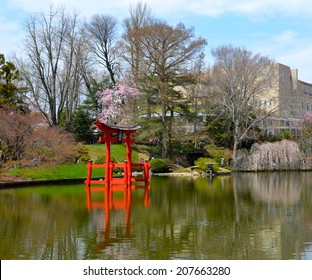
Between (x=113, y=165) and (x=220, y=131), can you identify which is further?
(x=220, y=131)

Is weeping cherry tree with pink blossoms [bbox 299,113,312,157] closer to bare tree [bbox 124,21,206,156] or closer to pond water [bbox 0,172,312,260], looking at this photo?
bare tree [bbox 124,21,206,156]

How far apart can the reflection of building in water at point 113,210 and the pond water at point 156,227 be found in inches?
0.8

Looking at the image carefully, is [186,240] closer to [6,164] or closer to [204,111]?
[6,164]

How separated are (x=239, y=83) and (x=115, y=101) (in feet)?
36.4

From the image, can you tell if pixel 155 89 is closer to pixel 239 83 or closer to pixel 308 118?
pixel 239 83

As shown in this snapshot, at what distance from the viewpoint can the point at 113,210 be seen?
44.7 ft

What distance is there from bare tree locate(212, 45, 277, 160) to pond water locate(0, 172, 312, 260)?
2217 centimetres

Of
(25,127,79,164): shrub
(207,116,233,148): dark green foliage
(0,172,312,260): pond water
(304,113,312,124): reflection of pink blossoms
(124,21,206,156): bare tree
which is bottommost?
(0,172,312,260): pond water

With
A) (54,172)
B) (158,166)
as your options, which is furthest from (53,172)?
(158,166)

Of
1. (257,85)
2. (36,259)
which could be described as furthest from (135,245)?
(257,85)

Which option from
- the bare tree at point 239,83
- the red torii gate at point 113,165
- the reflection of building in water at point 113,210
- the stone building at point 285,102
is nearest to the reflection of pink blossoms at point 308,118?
the stone building at point 285,102

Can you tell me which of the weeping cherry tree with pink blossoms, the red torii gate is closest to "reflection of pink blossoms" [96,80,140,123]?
the weeping cherry tree with pink blossoms

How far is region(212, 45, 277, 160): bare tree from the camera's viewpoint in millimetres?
38562

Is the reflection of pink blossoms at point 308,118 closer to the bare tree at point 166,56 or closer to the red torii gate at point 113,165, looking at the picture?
the bare tree at point 166,56
